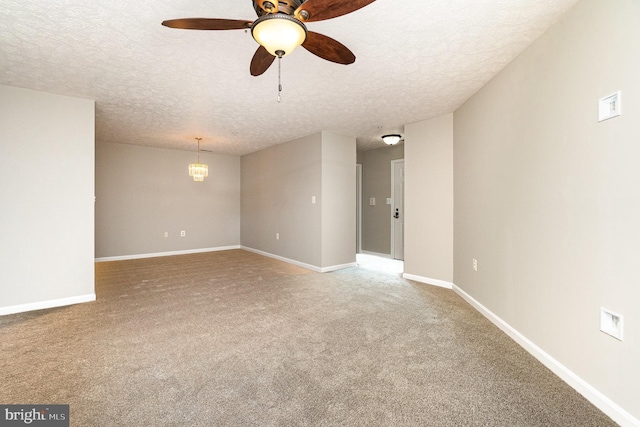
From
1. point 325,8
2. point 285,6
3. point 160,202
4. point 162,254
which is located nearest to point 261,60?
point 285,6

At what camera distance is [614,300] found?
155 centimetres

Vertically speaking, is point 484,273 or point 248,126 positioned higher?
point 248,126

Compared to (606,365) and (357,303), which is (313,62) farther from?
(606,365)

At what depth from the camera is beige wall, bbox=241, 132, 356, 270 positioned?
16.5 feet

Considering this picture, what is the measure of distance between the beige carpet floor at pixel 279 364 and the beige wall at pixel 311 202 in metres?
1.58

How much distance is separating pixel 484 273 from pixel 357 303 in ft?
4.61

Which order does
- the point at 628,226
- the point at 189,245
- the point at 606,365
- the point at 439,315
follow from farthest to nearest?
the point at 189,245, the point at 439,315, the point at 606,365, the point at 628,226

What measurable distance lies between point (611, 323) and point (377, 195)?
5193 mm

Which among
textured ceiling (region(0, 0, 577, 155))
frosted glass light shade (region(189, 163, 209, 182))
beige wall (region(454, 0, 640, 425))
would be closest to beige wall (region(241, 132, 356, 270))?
textured ceiling (region(0, 0, 577, 155))

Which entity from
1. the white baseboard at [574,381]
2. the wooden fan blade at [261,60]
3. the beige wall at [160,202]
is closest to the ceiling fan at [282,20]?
the wooden fan blade at [261,60]

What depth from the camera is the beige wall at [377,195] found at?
638cm

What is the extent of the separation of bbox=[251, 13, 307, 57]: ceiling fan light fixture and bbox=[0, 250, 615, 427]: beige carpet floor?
77.5 inches

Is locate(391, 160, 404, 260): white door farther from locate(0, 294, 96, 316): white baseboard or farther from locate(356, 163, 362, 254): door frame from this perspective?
locate(0, 294, 96, 316): white baseboard

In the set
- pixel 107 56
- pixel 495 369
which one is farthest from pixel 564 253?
pixel 107 56
